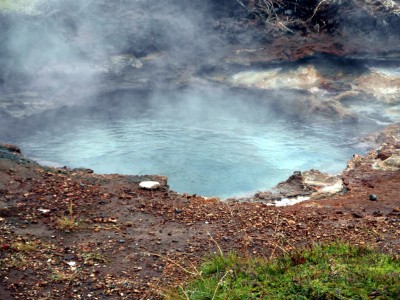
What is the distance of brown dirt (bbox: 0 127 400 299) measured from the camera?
3.73 metres

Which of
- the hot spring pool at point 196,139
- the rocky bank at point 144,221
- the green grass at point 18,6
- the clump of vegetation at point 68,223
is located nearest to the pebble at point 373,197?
the rocky bank at point 144,221

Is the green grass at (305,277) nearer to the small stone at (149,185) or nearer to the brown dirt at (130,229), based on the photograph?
the brown dirt at (130,229)

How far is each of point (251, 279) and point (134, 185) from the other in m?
2.67

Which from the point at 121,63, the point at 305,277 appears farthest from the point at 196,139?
the point at 305,277

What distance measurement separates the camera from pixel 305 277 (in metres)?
3.10

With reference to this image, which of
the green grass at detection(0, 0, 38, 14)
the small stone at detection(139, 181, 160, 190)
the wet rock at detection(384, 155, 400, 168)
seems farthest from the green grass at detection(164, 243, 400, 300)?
the green grass at detection(0, 0, 38, 14)

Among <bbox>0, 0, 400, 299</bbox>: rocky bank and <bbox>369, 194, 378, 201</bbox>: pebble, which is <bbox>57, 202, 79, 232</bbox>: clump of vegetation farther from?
<bbox>369, 194, 378, 201</bbox>: pebble

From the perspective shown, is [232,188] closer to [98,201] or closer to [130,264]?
[98,201]

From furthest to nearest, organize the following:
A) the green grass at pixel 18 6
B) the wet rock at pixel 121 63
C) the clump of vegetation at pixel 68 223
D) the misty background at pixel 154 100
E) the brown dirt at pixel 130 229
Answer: the wet rock at pixel 121 63 → the green grass at pixel 18 6 → the misty background at pixel 154 100 → the clump of vegetation at pixel 68 223 → the brown dirt at pixel 130 229

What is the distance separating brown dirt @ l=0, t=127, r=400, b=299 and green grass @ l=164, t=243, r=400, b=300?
20cm

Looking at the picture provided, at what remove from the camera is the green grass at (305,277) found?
2.91m

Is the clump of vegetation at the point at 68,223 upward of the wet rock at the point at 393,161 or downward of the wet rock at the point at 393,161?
upward

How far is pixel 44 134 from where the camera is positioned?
9633 mm

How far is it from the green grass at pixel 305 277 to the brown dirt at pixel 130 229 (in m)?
0.20
